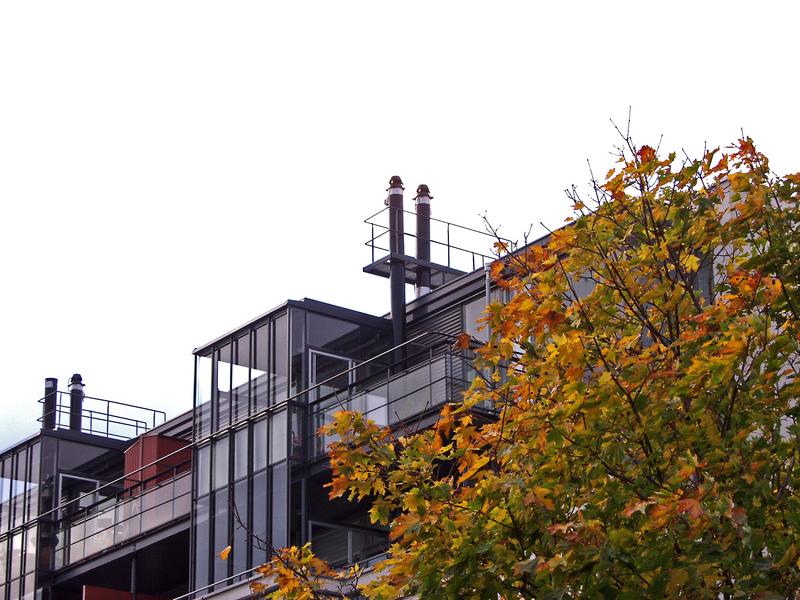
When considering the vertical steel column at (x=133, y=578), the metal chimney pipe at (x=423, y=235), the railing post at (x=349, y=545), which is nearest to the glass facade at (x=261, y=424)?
the railing post at (x=349, y=545)

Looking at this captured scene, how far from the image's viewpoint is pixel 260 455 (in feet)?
96.0

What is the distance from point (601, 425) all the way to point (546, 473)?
0.60 m

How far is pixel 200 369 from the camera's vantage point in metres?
31.8

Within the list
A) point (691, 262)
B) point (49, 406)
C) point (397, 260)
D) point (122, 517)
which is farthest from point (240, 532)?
point (49, 406)

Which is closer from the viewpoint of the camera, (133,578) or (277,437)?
(277,437)

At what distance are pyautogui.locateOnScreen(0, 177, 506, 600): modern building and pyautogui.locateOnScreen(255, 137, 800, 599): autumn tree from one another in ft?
41.5

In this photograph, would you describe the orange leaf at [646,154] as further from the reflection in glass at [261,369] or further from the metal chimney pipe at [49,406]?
the metal chimney pipe at [49,406]

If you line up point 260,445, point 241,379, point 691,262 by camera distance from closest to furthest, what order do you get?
point 691,262
point 260,445
point 241,379

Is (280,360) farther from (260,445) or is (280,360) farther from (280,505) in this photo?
(280,505)

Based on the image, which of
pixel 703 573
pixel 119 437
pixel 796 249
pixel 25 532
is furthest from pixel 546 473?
pixel 119 437

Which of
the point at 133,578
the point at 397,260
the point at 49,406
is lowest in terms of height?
the point at 133,578

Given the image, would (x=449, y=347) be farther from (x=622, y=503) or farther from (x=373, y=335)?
(x=622, y=503)

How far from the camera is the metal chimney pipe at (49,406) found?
155ft

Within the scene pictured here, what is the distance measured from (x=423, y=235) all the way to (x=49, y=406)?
1745 centimetres
